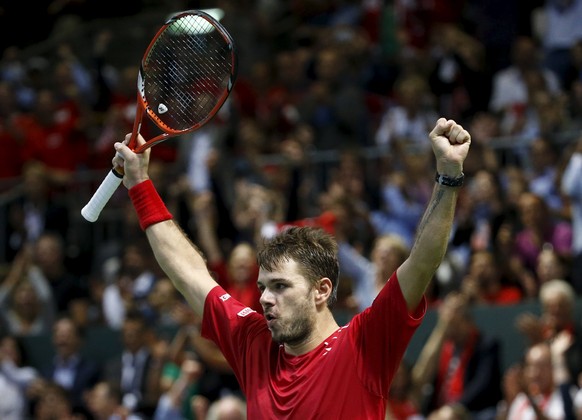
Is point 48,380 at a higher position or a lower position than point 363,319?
lower

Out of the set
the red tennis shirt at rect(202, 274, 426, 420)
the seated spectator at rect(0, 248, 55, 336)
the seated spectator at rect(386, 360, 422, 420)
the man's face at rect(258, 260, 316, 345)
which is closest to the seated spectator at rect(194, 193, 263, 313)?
the seated spectator at rect(386, 360, 422, 420)

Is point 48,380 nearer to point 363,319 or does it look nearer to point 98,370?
point 98,370

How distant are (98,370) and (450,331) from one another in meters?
3.74

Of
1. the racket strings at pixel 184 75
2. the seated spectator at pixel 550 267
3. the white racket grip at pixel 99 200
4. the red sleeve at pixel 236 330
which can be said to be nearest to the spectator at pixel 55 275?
the seated spectator at pixel 550 267

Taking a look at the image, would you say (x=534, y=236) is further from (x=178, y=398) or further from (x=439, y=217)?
(x=439, y=217)

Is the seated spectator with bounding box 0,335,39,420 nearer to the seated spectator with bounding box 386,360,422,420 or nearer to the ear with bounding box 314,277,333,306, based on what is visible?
the seated spectator with bounding box 386,360,422,420

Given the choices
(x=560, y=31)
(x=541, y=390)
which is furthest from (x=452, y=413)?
(x=560, y=31)

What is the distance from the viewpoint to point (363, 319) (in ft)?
18.1

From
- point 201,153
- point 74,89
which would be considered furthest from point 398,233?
point 74,89

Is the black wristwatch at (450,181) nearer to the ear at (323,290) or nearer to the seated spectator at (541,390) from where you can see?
the ear at (323,290)

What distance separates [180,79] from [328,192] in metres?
6.72

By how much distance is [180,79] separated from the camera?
662 centimetres

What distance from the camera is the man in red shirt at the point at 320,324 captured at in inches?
209

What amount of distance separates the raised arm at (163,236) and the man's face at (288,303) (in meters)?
0.62
